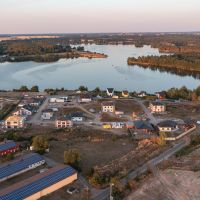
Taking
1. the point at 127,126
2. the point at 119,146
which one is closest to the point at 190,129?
the point at 127,126

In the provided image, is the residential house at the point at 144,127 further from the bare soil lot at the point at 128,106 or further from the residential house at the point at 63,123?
the residential house at the point at 63,123

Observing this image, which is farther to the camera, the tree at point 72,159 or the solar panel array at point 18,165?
the tree at point 72,159

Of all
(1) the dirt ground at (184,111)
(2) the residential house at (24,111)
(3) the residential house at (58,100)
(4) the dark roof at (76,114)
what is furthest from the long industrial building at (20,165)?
(3) the residential house at (58,100)

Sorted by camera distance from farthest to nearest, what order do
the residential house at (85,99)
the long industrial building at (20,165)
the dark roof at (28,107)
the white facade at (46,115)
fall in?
the residential house at (85,99), the dark roof at (28,107), the white facade at (46,115), the long industrial building at (20,165)

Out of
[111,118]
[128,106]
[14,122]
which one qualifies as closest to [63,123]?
[14,122]

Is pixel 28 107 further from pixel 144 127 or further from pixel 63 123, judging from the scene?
pixel 144 127

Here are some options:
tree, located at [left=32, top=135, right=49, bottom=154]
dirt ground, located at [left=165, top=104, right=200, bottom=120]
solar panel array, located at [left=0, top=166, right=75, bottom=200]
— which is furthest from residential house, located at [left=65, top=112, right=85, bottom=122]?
solar panel array, located at [left=0, top=166, right=75, bottom=200]

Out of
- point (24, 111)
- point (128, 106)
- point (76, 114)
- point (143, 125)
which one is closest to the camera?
point (143, 125)
